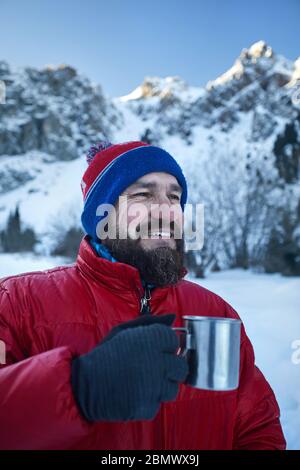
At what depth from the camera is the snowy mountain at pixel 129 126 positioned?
28.6 metres

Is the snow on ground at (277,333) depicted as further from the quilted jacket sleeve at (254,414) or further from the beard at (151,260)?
the beard at (151,260)

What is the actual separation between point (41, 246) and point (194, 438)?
2373 centimetres

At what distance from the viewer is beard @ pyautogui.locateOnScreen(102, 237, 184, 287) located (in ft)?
3.78

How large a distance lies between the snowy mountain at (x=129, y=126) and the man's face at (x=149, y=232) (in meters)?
16.2

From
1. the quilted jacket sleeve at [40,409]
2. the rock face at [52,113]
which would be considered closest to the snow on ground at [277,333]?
the quilted jacket sleeve at [40,409]

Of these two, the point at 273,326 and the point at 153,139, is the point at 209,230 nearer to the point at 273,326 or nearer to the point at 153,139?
the point at 273,326

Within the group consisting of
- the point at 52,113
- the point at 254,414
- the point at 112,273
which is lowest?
the point at 254,414

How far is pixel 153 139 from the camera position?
4484 centimetres

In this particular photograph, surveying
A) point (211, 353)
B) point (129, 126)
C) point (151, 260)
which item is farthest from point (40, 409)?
point (129, 126)

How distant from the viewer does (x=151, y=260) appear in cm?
116

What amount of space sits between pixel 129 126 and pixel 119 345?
5716 centimetres

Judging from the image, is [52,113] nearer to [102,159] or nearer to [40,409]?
[102,159]

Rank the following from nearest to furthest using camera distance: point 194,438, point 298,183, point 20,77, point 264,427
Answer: point 194,438 < point 264,427 < point 298,183 < point 20,77
